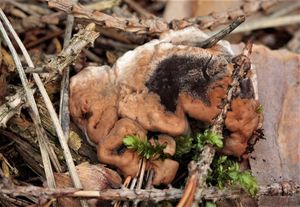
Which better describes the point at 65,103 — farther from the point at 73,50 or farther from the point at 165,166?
the point at 165,166

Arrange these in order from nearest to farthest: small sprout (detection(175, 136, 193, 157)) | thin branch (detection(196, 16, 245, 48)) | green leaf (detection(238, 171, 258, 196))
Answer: green leaf (detection(238, 171, 258, 196)) → small sprout (detection(175, 136, 193, 157)) → thin branch (detection(196, 16, 245, 48))

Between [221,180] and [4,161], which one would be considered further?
[4,161]

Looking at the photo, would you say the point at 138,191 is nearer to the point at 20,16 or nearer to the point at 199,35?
the point at 199,35

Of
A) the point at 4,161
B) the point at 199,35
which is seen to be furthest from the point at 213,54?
the point at 4,161

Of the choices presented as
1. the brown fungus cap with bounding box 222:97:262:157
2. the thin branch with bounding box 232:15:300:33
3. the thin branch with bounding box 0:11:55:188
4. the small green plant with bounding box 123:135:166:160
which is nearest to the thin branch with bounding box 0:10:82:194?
the thin branch with bounding box 0:11:55:188

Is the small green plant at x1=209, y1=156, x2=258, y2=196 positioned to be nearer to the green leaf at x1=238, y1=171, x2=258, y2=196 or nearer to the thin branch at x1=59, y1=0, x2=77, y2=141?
the green leaf at x1=238, y1=171, x2=258, y2=196

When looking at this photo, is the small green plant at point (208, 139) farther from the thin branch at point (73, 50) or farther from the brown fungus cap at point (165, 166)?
the thin branch at point (73, 50)

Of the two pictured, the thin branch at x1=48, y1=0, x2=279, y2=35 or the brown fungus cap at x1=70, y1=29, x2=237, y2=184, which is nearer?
the brown fungus cap at x1=70, y1=29, x2=237, y2=184
